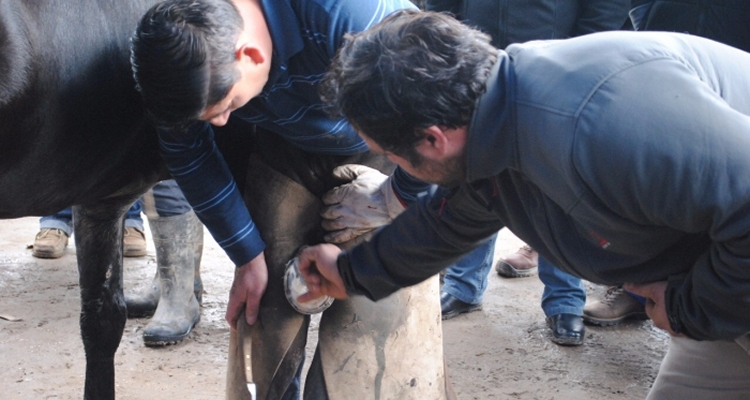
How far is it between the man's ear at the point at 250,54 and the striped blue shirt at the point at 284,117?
53 mm

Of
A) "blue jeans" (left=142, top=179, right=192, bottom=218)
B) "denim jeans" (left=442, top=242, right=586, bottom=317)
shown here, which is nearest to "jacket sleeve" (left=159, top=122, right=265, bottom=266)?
"blue jeans" (left=142, top=179, right=192, bottom=218)

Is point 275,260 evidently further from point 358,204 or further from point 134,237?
point 134,237

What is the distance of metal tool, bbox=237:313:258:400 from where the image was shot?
218 cm

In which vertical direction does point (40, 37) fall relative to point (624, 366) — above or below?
above

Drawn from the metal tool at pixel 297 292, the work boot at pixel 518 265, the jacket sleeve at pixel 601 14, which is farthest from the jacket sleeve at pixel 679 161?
the work boot at pixel 518 265

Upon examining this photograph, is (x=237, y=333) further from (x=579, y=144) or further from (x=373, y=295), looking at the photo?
(x=579, y=144)

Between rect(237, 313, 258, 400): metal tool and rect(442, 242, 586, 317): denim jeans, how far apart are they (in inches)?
54.8

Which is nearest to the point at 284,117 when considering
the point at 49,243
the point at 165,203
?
the point at 165,203

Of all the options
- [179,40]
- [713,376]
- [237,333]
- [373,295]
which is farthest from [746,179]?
[237,333]

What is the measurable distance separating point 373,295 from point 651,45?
0.82 metres

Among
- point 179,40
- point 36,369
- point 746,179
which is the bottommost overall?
point 36,369

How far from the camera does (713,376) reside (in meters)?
1.71

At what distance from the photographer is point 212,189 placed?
6.75 ft

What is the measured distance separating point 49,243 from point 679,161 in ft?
11.7
